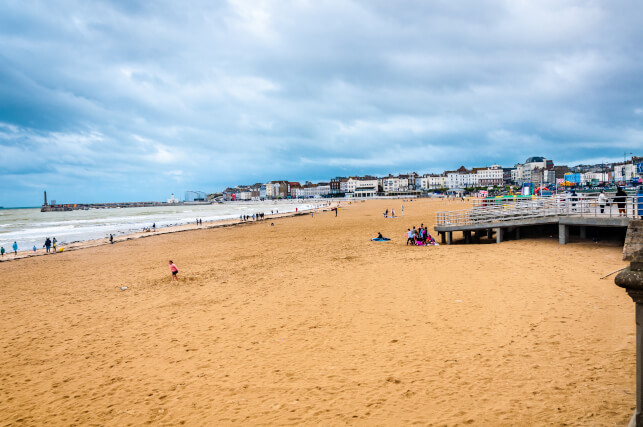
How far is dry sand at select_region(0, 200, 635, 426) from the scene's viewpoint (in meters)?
5.01

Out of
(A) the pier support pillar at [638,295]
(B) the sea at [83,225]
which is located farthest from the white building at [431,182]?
(A) the pier support pillar at [638,295]

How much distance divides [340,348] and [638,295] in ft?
16.8

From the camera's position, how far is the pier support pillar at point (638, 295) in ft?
8.52

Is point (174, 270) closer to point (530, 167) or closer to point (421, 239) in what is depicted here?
point (421, 239)

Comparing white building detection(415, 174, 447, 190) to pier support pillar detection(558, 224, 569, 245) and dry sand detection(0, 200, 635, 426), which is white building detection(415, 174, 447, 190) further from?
dry sand detection(0, 200, 635, 426)

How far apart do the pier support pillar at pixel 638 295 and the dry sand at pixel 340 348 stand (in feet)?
5.68

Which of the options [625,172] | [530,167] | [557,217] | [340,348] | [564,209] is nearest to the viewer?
[340,348]

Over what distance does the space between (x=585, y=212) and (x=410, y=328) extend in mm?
12890

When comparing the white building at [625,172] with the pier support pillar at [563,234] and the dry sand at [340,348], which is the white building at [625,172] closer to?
the pier support pillar at [563,234]

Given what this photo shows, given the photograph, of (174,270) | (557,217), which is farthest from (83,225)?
(557,217)

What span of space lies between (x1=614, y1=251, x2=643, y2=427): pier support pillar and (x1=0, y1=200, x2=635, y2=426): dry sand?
1.73m

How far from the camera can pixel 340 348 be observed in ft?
22.9

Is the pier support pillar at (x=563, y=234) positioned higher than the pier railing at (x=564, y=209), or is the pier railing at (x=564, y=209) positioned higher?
the pier railing at (x=564, y=209)

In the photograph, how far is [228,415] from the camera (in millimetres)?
5074
